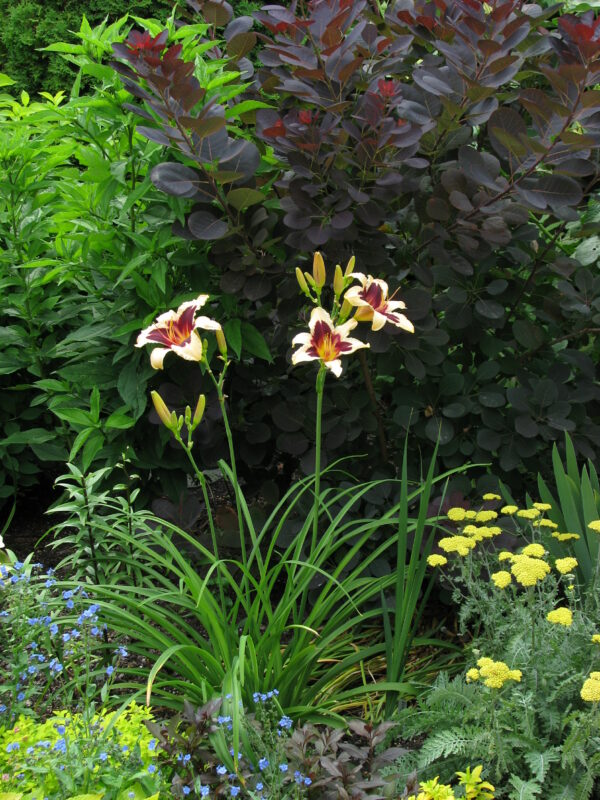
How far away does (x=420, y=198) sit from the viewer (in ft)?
8.38

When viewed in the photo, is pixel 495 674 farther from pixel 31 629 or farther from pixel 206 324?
pixel 31 629

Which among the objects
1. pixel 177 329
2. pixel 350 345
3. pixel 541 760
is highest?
pixel 350 345

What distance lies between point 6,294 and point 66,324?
0.81 feet

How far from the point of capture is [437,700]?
196cm

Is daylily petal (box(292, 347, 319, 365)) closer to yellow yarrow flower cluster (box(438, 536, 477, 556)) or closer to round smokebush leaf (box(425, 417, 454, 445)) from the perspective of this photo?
yellow yarrow flower cluster (box(438, 536, 477, 556))

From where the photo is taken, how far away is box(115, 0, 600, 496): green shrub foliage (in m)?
2.28

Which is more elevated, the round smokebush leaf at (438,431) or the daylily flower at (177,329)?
the daylily flower at (177,329)

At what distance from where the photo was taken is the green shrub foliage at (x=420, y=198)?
2.28 meters

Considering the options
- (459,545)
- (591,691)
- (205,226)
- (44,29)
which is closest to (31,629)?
(459,545)

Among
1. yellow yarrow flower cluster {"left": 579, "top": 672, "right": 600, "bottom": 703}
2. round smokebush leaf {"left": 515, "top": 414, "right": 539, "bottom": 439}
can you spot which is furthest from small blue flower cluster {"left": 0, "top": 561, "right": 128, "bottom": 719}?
round smokebush leaf {"left": 515, "top": 414, "right": 539, "bottom": 439}

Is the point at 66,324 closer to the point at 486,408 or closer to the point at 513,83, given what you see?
the point at 486,408

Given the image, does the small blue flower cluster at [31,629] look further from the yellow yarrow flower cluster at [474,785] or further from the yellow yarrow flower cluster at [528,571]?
the yellow yarrow flower cluster at [528,571]

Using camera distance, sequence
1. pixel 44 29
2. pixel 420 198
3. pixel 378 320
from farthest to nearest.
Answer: pixel 44 29
pixel 420 198
pixel 378 320

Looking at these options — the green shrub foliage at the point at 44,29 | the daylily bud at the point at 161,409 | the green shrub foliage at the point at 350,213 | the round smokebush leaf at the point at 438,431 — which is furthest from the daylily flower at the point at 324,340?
the green shrub foliage at the point at 44,29
